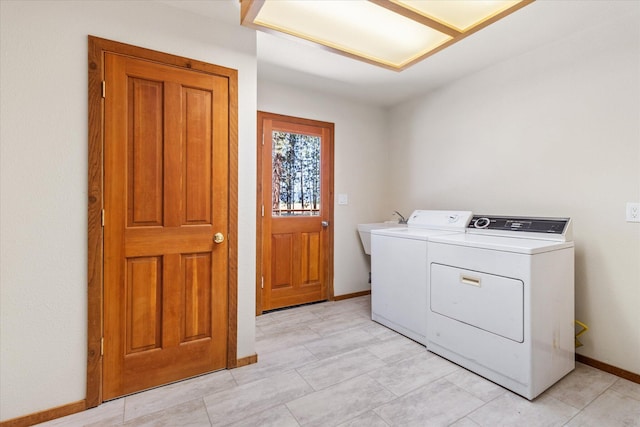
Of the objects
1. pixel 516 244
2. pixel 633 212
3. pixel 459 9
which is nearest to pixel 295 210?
pixel 516 244

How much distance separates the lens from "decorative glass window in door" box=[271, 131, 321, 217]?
3.27 metres

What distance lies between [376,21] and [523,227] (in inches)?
73.6

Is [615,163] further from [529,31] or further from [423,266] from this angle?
[423,266]

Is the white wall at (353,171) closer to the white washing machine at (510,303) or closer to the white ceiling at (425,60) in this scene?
the white ceiling at (425,60)

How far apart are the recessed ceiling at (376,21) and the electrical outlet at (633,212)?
1477mm

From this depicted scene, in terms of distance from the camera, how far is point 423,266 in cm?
242

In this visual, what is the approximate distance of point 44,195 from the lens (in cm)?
158

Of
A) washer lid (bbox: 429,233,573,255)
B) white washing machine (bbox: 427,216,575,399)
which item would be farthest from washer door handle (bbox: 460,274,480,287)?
washer lid (bbox: 429,233,573,255)

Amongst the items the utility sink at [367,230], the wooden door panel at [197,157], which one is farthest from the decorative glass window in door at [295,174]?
the wooden door panel at [197,157]

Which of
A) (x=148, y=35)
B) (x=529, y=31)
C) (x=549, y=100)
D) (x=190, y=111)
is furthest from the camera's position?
(x=549, y=100)

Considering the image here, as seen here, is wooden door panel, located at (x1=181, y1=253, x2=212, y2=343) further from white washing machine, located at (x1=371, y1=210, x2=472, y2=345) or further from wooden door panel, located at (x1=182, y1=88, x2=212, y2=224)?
white washing machine, located at (x1=371, y1=210, x2=472, y2=345)

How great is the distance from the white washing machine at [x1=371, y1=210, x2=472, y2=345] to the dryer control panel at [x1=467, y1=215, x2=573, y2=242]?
0.12 m

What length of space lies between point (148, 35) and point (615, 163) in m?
3.20

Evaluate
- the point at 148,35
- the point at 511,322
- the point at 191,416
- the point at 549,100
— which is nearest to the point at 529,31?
the point at 549,100
